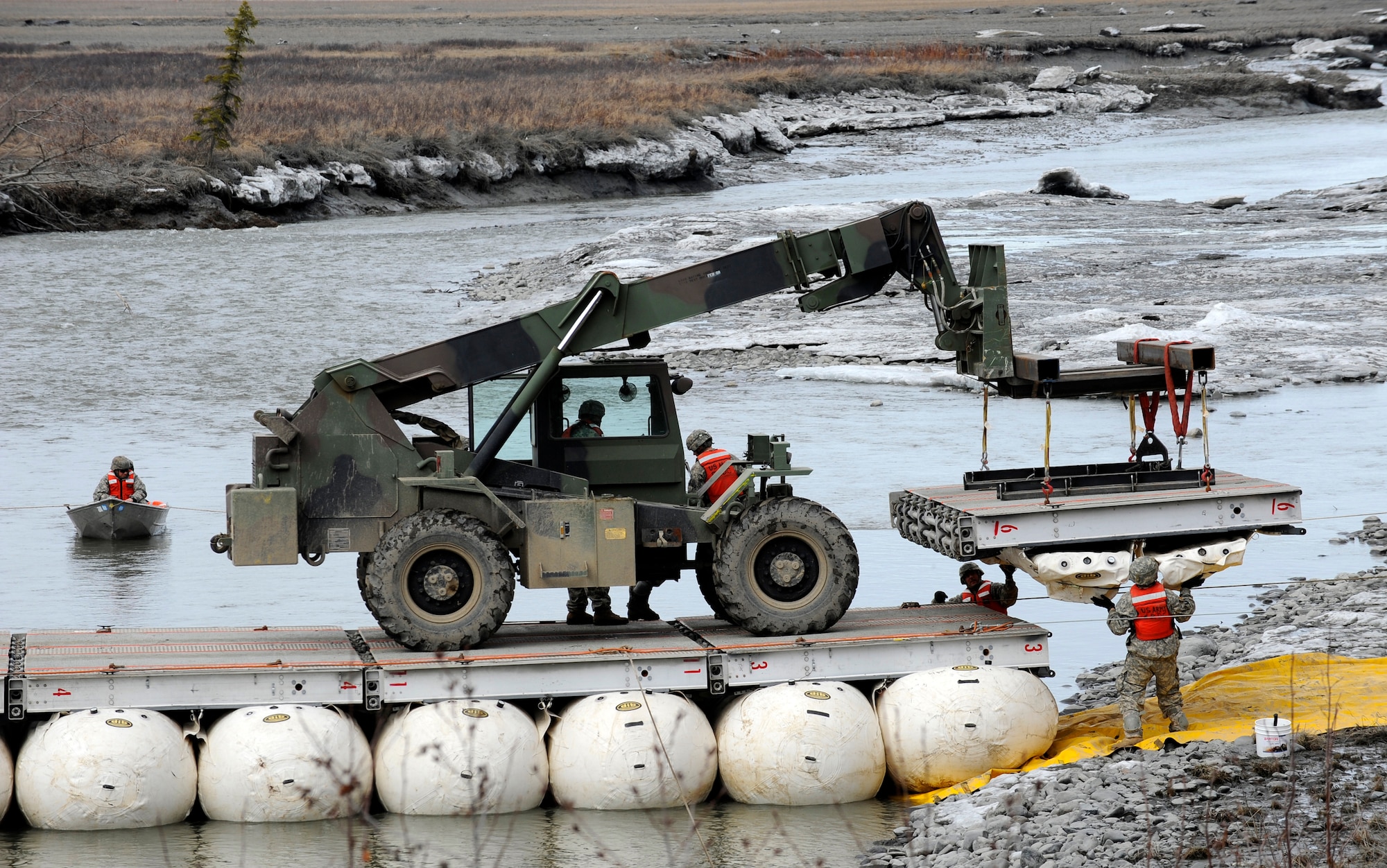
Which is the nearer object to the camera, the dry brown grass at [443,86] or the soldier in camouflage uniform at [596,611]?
the soldier in camouflage uniform at [596,611]

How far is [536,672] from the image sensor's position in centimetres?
1102

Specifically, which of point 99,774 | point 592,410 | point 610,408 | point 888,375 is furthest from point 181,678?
point 888,375

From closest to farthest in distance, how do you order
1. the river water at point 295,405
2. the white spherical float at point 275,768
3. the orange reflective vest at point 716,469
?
the white spherical float at point 275,768 → the river water at point 295,405 → the orange reflective vest at point 716,469

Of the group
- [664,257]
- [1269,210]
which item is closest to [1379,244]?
[1269,210]

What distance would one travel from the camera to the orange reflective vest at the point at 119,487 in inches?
758

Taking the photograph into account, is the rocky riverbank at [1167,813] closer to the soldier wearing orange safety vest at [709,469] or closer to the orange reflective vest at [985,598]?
the orange reflective vest at [985,598]

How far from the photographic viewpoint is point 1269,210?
44.7m

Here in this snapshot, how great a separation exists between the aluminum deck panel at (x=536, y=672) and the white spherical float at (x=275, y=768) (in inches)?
19.3

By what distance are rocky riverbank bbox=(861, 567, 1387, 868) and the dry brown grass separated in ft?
150

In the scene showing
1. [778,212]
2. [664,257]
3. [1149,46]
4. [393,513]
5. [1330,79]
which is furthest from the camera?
[1149,46]

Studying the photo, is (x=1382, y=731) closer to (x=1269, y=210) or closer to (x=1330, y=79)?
(x=1269, y=210)

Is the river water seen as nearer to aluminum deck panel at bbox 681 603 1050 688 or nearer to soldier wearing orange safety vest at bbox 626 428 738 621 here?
aluminum deck panel at bbox 681 603 1050 688

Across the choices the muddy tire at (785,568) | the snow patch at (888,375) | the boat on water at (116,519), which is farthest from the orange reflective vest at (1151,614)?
the snow patch at (888,375)

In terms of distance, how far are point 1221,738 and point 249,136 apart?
47915 millimetres
